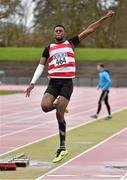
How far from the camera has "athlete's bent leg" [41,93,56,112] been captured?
1127 cm

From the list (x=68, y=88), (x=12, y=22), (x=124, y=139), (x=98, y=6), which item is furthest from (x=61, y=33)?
(x=12, y=22)

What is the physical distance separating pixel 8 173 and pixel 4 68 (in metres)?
51.7

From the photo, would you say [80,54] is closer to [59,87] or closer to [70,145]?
[70,145]

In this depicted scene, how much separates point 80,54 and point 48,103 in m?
51.5

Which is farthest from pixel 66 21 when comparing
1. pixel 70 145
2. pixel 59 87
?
pixel 59 87

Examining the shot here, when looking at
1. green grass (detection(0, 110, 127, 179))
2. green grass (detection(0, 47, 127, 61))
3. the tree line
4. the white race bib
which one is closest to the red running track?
green grass (detection(0, 110, 127, 179))

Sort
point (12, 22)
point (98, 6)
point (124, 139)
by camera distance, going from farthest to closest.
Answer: point (12, 22) < point (98, 6) < point (124, 139)

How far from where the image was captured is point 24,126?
18828 mm

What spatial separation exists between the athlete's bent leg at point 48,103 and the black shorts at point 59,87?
85 millimetres

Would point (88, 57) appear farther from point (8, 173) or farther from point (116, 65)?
point (8, 173)

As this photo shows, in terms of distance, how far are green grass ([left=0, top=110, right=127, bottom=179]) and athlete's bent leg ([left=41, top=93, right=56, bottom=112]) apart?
34.4 inches

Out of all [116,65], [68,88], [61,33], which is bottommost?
[116,65]

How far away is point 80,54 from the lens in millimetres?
62688

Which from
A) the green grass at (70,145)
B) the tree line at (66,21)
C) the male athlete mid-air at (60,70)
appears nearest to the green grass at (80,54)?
the tree line at (66,21)
